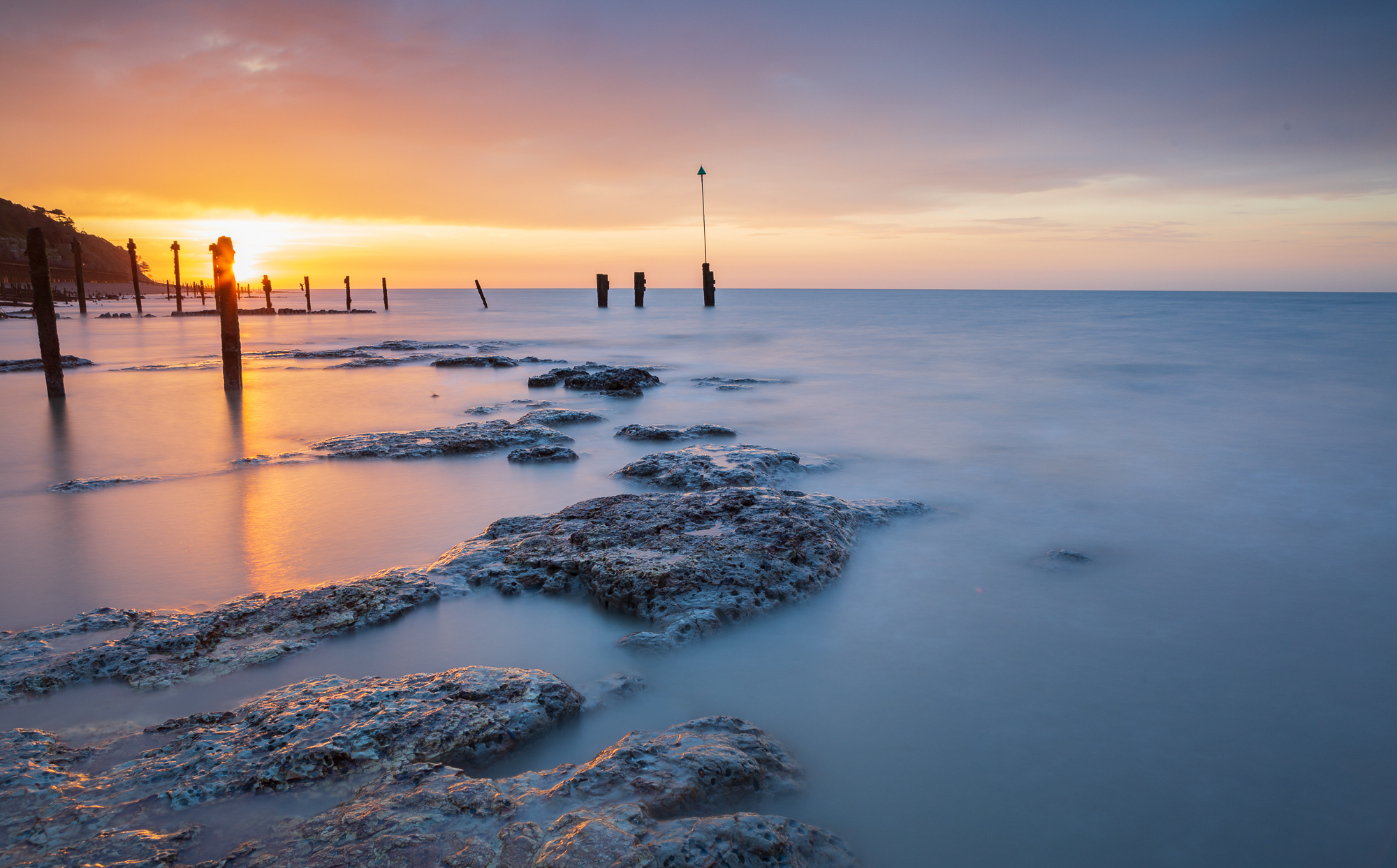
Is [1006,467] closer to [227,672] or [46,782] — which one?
[227,672]

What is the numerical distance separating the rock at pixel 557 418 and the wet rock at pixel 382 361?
9.03 meters

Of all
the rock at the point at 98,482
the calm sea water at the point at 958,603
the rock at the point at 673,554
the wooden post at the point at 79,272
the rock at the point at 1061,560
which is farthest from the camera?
the wooden post at the point at 79,272

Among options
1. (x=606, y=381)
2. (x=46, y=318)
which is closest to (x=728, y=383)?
(x=606, y=381)

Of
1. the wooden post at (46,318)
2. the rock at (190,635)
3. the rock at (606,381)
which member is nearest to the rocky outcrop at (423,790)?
the rock at (190,635)

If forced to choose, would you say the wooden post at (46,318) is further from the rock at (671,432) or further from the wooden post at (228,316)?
the rock at (671,432)

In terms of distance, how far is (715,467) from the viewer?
6.21 m

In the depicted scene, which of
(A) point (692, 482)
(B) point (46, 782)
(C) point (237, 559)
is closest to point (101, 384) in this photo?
(C) point (237, 559)

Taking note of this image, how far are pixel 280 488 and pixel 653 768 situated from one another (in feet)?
17.9

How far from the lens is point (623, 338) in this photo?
2792cm

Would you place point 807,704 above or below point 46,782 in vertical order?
below

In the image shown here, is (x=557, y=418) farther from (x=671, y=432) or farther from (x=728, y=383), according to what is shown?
(x=728, y=383)

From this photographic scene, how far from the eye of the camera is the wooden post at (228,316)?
1262 cm

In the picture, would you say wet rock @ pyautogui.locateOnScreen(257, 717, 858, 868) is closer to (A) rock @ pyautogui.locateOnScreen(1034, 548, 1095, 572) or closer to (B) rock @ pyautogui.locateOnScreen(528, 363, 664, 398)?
(A) rock @ pyautogui.locateOnScreen(1034, 548, 1095, 572)

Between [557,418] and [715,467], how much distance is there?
3.66m
